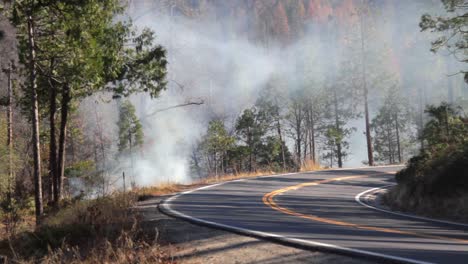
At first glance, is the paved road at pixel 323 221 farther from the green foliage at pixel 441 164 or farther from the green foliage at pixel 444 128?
the green foliage at pixel 444 128

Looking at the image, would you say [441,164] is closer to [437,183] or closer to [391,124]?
[437,183]

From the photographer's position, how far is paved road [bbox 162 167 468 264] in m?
7.14

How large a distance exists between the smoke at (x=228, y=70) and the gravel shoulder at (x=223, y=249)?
42.0 feet

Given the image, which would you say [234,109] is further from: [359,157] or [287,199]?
[287,199]

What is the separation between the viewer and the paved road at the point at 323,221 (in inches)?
281

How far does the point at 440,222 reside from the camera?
11.0 m

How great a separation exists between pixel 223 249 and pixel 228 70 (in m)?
91.3

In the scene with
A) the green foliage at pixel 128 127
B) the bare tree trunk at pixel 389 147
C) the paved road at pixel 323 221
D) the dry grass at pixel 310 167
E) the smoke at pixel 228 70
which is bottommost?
the paved road at pixel 323 221

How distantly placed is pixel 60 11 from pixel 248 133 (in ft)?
108

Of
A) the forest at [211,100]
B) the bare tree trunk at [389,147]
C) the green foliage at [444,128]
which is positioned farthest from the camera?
the bare tree trunk at [389,147]

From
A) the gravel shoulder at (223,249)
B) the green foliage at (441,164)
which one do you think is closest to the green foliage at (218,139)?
the green foliage at (441,164)

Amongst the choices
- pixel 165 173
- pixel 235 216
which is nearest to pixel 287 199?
pixel 235 216

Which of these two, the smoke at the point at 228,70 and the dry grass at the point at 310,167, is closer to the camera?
the dry grass at the point at 310,167

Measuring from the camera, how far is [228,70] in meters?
97.7
